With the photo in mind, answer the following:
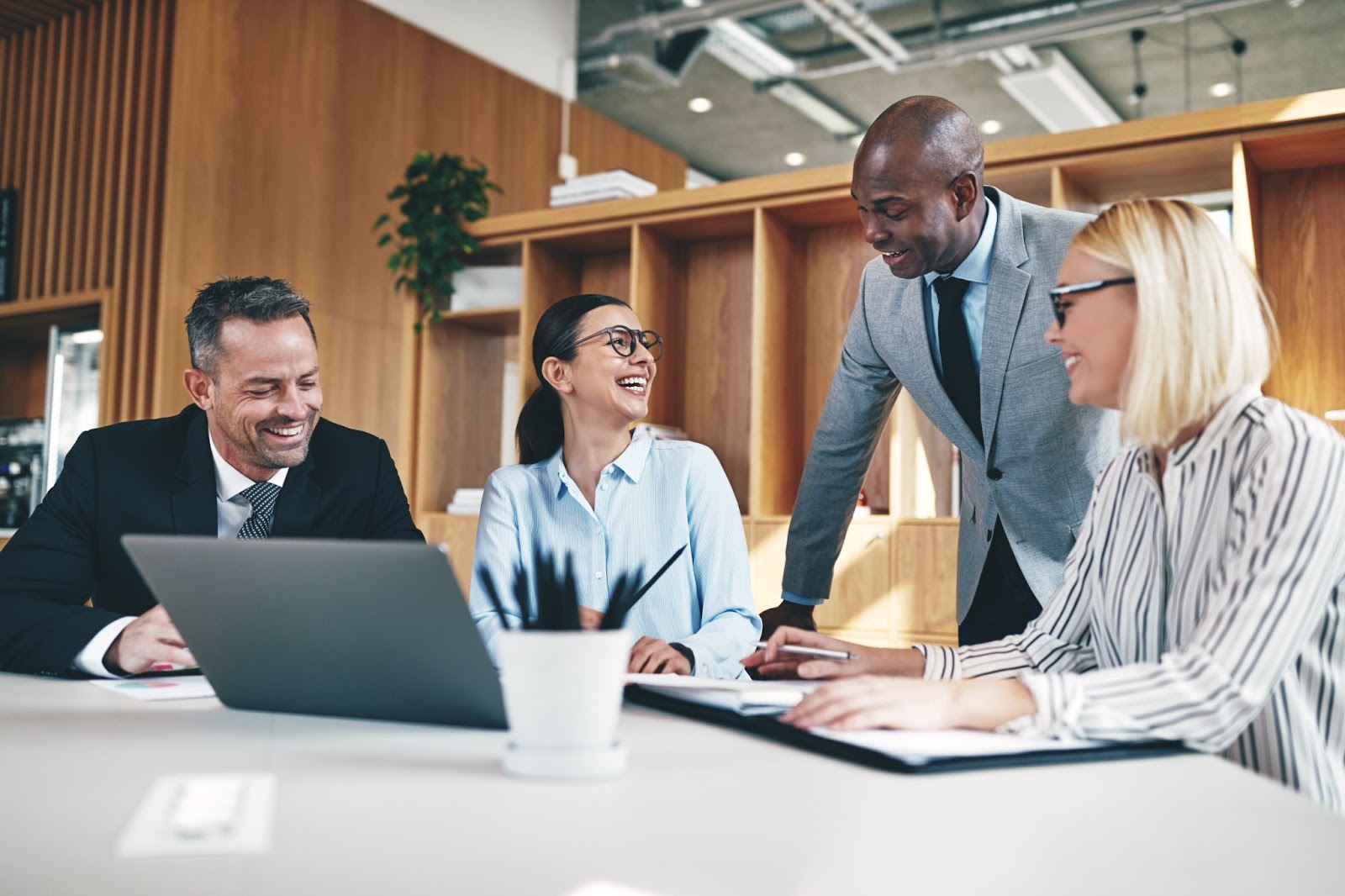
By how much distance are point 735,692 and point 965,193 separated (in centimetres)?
136

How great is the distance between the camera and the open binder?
877 mm

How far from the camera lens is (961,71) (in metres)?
7.25

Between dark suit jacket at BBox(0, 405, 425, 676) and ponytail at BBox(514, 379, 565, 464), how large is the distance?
311 millimetres

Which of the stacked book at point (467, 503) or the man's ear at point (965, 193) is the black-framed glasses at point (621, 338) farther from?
the stacked book at point (467, 503)

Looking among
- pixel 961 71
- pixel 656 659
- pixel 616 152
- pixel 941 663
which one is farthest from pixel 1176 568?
pixel 961 71

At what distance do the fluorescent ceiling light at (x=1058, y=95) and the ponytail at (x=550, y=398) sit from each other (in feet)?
17.0

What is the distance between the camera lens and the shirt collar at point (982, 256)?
7.47 feet

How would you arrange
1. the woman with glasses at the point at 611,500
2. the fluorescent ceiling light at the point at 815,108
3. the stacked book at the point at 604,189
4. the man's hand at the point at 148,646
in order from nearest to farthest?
the man's hand at the point at 148,646 → the woman with glasses at the point at 611,500 → the stacked book at the point at 604,189 → the fluorescent ceiling light at the point at 815,108

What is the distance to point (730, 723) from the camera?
3.55 ft

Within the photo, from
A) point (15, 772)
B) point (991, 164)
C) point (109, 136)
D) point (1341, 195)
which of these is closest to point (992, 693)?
point (15, 772)

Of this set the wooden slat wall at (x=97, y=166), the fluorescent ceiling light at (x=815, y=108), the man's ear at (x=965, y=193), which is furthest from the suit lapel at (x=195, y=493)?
the fluorescent ceiling light at (x=815, y=108)

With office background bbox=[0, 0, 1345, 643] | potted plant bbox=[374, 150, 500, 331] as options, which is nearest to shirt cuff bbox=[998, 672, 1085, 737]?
office background bbox=[0, 0, 1345, 643]

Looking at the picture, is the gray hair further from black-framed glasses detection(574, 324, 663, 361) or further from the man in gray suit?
the man in gray suit

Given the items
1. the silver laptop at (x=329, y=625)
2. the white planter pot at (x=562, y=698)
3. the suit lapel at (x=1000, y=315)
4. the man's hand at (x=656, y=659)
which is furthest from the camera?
the suit lapel at (x=1000, y=315)
